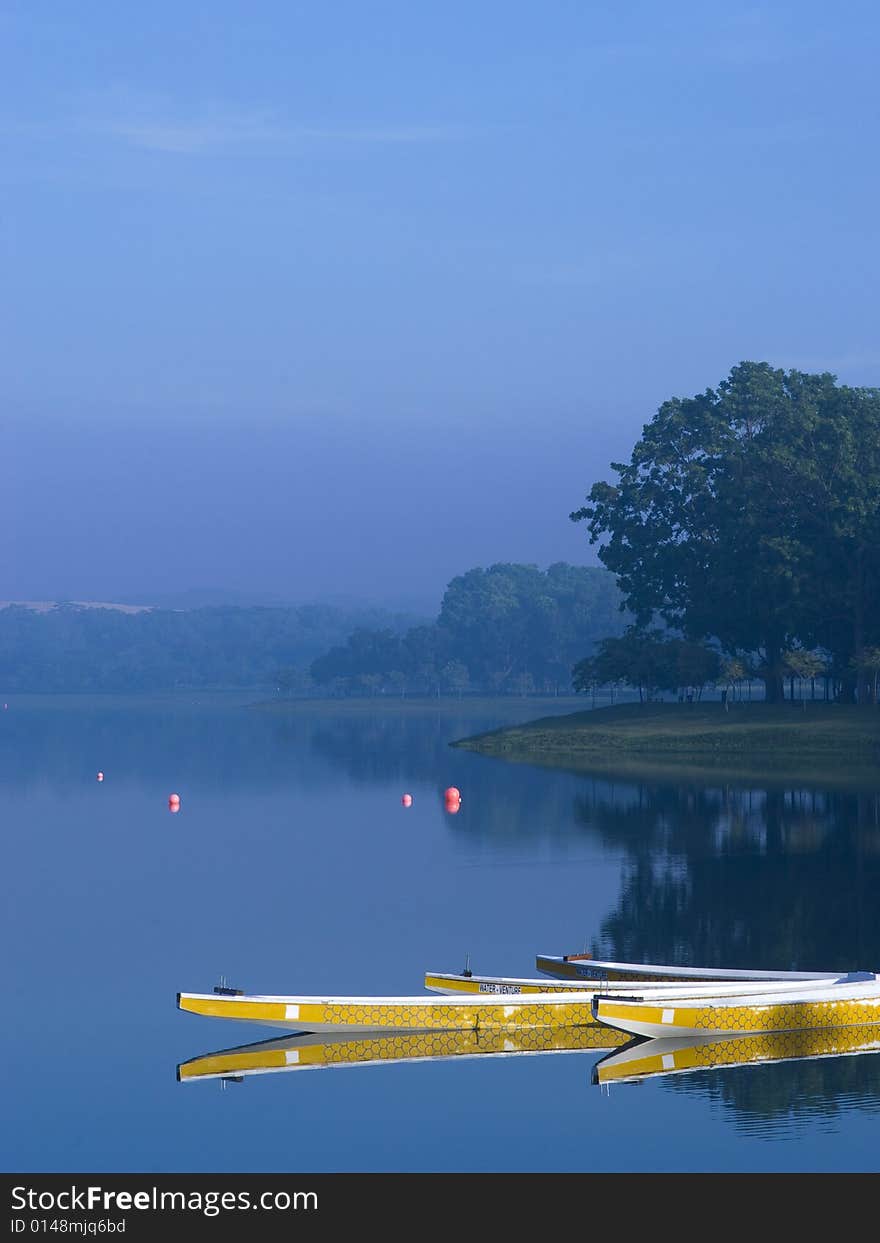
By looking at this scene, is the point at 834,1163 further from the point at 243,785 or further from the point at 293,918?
the point at 243,785

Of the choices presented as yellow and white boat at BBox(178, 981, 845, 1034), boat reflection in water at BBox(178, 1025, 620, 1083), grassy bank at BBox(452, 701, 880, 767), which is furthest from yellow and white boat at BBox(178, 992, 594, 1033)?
grassy bank at BBox(452, 701, 880, 767)

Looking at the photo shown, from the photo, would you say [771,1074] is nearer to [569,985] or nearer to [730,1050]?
[730,1050]

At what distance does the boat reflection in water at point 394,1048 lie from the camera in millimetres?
35281

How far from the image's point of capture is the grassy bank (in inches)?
4628

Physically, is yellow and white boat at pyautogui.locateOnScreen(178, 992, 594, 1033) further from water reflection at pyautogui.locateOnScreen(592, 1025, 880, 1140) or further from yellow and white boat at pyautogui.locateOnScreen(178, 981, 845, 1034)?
water reflection at pyautogui.locateOnScreen(592, 1025, 880, 1140)

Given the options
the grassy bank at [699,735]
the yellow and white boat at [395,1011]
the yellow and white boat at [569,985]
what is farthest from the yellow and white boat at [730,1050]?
the grassy bank at [699,735]

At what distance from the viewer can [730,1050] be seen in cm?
3534

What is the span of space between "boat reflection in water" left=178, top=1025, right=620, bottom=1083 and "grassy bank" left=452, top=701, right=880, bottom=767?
8010cm

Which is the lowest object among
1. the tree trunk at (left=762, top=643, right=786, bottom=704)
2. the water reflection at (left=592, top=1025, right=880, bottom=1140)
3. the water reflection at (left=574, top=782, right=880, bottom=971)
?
the water reflection at (left=592, top=1025, right=880, bottom=1140)

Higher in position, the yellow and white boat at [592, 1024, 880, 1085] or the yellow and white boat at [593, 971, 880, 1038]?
the yellow and white boat at [593, 971, 880, 1038]
